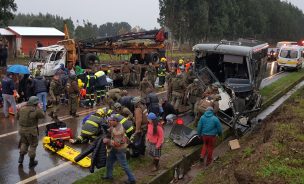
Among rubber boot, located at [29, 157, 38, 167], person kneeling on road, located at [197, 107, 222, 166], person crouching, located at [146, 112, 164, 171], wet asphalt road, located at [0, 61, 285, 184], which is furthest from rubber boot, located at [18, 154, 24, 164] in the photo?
person kneeling on road, located at [197, 107, 222, 166]

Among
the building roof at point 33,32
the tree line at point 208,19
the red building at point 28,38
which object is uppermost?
the tree line at point 208,19

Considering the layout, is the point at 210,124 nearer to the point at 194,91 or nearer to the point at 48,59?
the point at 194,91

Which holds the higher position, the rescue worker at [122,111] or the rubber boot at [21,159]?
the rescue worker at [122,111]

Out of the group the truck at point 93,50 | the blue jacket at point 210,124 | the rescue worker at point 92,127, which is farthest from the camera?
the truck at point 93,50

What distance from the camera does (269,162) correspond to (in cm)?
842

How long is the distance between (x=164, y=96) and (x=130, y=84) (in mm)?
3174

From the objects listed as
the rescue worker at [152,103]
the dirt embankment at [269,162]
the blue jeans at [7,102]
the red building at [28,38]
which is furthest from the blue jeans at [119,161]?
the red building at [28,38]

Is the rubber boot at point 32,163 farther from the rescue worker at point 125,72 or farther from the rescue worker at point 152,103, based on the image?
the rescue worker at point 125,72

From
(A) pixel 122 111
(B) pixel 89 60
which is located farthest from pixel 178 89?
(B) pixel 89 60

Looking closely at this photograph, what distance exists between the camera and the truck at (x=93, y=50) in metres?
20.2

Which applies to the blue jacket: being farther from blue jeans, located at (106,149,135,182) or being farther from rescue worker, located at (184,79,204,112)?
rescue worker, located at (184,79,204,112)

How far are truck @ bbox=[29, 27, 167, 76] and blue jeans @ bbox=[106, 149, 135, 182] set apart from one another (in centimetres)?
1212

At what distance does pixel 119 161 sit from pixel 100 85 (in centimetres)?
875

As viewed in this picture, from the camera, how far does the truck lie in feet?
66.4
